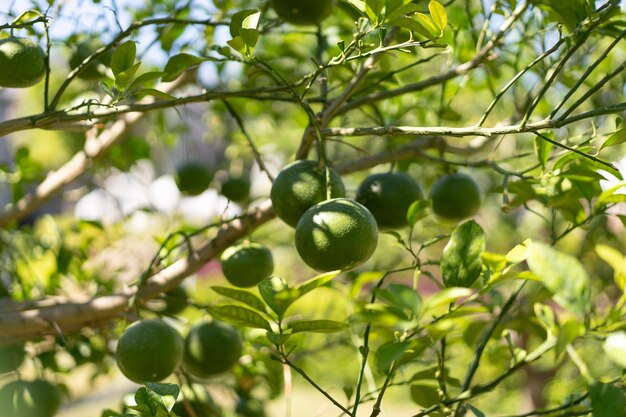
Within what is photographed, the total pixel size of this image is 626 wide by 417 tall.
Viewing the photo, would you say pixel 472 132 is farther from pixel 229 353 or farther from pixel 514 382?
pixel 514 382

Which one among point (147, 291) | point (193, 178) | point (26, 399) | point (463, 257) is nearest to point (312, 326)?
point (463, 257)

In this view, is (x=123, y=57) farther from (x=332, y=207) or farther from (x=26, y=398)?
(x=26, y=398)

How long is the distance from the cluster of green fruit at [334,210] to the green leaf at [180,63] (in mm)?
215

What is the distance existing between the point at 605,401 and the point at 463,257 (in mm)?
264

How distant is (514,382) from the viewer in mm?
2703

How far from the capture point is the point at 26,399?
1.23 m

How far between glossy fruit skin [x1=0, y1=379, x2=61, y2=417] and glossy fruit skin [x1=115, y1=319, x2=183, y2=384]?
0.30m

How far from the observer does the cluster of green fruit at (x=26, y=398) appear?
4.03 feet

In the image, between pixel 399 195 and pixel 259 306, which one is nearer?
pixel 259 306

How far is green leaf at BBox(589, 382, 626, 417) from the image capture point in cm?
54

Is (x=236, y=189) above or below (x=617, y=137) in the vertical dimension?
above

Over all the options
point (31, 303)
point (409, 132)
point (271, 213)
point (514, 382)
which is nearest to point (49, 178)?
point (31, 303)

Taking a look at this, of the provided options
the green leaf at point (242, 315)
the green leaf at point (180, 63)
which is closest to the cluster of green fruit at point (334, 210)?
the green leaf at point (242, 315)

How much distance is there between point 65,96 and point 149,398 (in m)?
1.35
